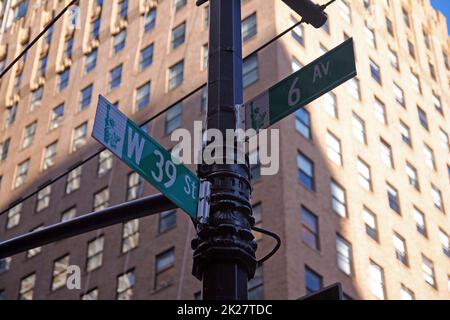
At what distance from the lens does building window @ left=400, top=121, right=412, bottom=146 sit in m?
48.2

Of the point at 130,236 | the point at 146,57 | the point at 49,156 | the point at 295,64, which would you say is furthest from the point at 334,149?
the point at 49,156

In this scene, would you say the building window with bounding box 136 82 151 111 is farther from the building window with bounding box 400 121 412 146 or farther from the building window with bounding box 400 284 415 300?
the building window with bounding box 400 284 415 300

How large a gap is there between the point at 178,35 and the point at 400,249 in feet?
54.1

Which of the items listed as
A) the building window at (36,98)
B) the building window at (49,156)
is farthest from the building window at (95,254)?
the building window at (36,98)

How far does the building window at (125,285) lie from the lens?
125ft

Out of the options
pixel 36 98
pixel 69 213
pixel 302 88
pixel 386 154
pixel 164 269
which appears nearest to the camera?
pixel 302 88

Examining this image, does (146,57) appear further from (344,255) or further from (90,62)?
(344,255)

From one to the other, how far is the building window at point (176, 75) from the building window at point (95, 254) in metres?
8.91

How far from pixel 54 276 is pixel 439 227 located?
20.2 metres

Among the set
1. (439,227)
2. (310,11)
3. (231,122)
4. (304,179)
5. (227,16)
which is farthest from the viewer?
(439,227)

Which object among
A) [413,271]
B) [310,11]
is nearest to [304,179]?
[413,271]

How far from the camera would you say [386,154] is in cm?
4544

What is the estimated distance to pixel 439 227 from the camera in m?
46.3

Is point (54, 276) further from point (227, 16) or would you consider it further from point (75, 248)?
point (227, 16)
